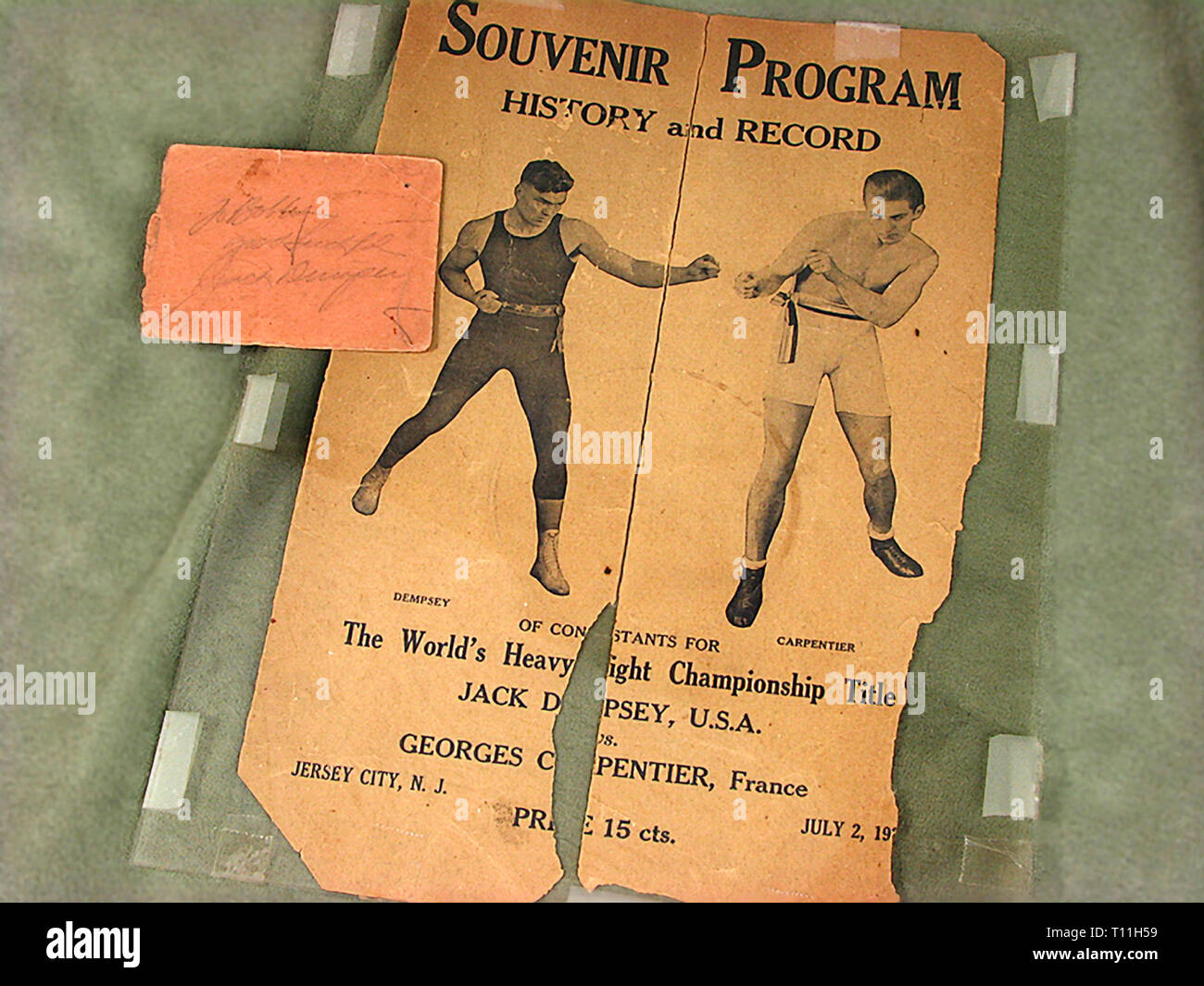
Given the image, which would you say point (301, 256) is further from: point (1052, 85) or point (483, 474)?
point (1052, 85)

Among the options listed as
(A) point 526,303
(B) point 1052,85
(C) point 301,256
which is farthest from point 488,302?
(B) point 1052,85

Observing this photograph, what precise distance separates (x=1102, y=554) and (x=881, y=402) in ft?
0.63

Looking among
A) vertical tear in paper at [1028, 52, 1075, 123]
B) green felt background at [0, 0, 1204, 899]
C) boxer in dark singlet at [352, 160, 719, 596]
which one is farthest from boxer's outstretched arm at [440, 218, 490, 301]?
vertical tear in paper at [1028, 52, 1075, 123]

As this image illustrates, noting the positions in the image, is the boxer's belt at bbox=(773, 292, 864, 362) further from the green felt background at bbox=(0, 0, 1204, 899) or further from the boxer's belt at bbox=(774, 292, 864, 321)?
the green felt background at bbox=(0, 0, 1204, 899)

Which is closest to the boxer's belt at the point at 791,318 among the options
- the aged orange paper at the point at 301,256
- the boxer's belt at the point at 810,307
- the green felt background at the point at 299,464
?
the boxer's belt at the point at 810,307

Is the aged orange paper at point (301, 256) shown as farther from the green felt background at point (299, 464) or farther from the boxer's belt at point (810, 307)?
the boxer's belt at point (810, 307)

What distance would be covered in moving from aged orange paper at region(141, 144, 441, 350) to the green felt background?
0.07ft

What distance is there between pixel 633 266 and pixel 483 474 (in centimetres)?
18

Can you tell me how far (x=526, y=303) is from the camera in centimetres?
65

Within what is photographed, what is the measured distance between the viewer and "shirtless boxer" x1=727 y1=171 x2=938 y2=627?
0.64m

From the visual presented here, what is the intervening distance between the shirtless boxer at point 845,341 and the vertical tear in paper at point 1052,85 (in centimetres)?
11

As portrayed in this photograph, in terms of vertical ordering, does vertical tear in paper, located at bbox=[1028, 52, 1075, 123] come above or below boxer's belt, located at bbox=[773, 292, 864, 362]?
above
